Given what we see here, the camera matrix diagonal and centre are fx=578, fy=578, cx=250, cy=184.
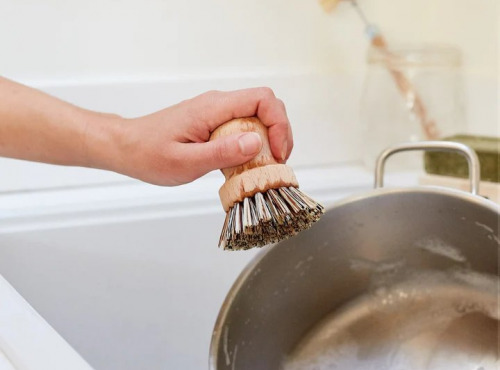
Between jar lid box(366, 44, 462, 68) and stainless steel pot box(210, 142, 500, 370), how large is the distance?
0.39m

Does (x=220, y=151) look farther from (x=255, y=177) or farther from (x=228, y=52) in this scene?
(x=228, y=52)

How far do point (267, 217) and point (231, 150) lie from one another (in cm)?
5

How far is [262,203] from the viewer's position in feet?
1.32

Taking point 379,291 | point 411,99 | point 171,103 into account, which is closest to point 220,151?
point 379,291

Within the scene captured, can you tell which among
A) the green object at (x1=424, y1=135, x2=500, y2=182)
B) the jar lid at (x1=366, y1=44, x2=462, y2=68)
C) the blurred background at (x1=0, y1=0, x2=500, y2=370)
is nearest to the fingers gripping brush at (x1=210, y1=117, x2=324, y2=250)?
the blurred background at (x1=0, y1=0, x2=500, y2=370)

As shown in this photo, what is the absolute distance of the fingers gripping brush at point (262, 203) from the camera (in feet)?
1.32

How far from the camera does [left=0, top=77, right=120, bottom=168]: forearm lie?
526 mm

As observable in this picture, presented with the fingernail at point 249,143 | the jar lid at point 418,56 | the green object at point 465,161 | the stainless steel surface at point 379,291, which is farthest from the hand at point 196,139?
the jar lid at point 418,56

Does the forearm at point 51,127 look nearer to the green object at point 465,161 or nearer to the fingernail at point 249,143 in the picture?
the fingernail at point 249,143

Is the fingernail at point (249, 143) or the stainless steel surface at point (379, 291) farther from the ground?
the fingernail at point (249, 143)

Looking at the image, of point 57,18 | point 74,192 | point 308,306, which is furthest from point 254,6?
point 308,306

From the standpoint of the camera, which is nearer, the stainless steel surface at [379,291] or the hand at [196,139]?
the hand at [196,139]

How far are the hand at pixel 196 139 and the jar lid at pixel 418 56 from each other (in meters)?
0.56

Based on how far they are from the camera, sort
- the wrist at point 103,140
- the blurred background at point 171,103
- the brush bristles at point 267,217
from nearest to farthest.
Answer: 1. the brush bristles at point 267,217
2. the wrist at point 103,140
3. the blurred background at point 171,103
